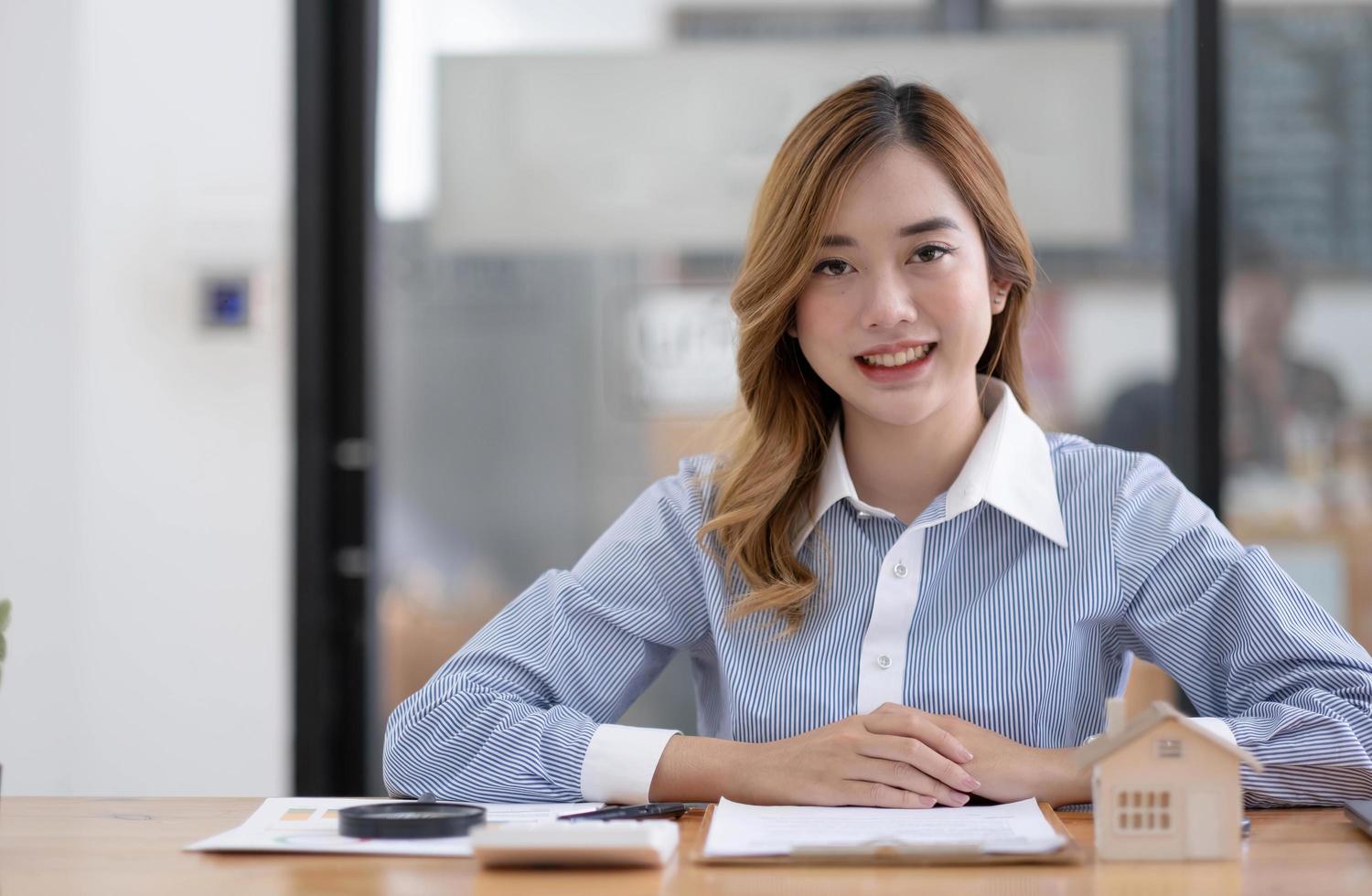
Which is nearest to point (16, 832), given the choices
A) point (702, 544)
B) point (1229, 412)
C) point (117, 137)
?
point (702, 544)

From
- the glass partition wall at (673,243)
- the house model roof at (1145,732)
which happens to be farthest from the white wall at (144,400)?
the house model roof at (1145,732)

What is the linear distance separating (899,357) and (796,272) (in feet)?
0.49

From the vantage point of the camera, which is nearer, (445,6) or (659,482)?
(659,482)

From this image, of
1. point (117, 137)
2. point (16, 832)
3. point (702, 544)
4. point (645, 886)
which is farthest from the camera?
point (117, 137)

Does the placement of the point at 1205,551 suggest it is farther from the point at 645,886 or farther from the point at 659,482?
the point at 645,886

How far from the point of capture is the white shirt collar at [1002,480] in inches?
65.0

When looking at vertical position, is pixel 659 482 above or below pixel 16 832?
above

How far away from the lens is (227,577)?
3252 mm

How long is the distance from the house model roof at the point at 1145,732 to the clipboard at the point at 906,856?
0.25ft

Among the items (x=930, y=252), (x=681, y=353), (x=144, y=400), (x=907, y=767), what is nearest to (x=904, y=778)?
(x=907, y=767)

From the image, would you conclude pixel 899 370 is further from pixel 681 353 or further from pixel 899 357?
pixel 681 353

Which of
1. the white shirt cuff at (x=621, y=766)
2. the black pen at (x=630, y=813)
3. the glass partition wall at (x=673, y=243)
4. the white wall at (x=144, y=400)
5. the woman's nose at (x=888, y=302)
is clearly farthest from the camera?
the glass partition wall at (x=673, y=243)

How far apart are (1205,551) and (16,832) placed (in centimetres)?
122

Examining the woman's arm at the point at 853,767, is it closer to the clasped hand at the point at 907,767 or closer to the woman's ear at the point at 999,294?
the clasped hand at the point at 907,767
